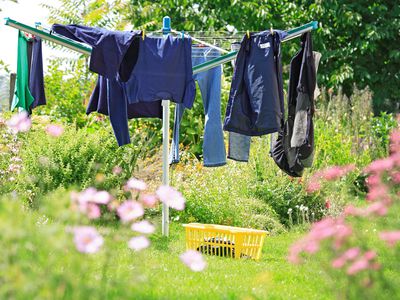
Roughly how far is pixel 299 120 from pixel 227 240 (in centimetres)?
111

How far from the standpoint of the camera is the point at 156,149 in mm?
9281

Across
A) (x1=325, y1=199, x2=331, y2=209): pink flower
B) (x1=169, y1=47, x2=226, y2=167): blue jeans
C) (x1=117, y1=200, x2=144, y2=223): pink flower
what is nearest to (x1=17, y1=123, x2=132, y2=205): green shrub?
(x1=169, y1=47, x2=226, y2=167): blue jeans

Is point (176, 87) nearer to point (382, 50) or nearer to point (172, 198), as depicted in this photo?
point (172, 198)

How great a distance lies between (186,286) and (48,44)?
12135mm

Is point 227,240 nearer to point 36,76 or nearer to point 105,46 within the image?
point 105,46

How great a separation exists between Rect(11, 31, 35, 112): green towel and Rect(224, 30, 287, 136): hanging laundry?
5.59 feet

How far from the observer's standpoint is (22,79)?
6102 mm

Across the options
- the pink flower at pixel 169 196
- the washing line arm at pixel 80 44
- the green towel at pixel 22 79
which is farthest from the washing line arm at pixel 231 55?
the pink flower at pixel 169 196

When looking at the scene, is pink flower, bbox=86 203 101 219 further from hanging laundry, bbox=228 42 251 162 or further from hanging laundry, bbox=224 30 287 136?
hanging laundry, bbox=228 42 251 162

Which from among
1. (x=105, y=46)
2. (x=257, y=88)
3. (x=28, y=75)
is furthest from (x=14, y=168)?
(x=257, y=88)

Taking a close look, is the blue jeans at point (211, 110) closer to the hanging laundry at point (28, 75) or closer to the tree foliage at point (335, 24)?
the hanging laundry at point (28, 75)

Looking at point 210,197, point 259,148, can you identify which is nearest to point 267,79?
point 210,197

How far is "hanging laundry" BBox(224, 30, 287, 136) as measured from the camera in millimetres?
5613

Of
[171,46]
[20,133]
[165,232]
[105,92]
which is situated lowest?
[165,232]
